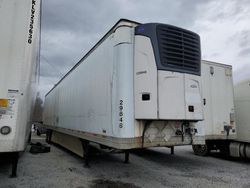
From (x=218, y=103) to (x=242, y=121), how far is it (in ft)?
3.47

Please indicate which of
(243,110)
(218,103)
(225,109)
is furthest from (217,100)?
(243,110)

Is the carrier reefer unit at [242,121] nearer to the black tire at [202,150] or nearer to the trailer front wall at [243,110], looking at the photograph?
the trailer front wall at [243,110]

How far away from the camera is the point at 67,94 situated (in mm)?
9172

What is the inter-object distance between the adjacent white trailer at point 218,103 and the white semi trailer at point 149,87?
254cm

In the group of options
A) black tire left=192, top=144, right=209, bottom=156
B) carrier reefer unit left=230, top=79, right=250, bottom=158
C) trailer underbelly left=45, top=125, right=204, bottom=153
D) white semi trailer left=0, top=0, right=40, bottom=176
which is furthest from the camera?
black tire left=192, top=144, right=209, bottom=156

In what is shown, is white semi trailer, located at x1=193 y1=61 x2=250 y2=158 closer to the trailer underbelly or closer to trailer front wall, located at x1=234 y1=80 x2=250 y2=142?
trailer front wall, located at x1=234 y1=80 x2=250 y2=142

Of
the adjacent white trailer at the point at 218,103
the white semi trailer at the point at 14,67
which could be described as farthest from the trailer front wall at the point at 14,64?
the adjacent white trailer at the point at 218,103

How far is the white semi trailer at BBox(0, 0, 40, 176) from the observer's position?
3867 mm

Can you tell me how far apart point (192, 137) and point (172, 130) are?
0.64 m

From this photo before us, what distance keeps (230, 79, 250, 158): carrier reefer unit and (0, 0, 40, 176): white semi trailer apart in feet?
22.6

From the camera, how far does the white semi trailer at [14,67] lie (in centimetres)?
387

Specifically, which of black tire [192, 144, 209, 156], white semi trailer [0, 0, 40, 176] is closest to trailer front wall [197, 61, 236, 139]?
black tire [192, 144, 209, 156]

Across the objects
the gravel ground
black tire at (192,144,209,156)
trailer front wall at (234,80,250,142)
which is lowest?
the gravel ground

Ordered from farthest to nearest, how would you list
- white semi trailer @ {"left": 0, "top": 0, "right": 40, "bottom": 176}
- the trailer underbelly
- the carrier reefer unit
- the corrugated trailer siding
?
the carrier reefer unit → the corrugated trailer siding → the trailer underbelly → white semi trailer @ {"left": 0, "top": 0, "right": 40, "bottom": 176}
